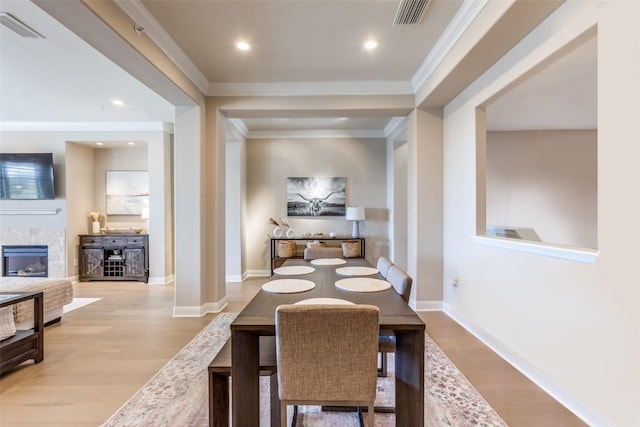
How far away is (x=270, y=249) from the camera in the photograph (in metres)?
5.85

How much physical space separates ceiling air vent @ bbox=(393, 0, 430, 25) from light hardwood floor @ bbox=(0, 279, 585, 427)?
283cm

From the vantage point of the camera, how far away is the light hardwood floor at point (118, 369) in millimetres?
1852

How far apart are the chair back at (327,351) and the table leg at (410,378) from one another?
25 cm

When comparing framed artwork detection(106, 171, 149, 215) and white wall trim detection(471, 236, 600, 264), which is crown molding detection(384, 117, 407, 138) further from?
framed artwork detection(106, 171, 149, 215)

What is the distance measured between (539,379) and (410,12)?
2909 millimetres

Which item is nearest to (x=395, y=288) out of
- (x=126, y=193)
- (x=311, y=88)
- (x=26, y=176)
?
(x=311, y=88)

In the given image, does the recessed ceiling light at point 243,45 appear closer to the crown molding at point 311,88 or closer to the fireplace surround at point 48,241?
the crown molding at point 311,88

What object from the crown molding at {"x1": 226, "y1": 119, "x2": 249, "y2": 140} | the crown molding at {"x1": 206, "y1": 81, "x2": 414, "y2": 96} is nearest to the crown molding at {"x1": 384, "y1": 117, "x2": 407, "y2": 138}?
the crown molding at {"x1": 206, "y1": 81, "x2": 414, "y2": 96}

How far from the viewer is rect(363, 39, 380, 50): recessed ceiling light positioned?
280 centimetres

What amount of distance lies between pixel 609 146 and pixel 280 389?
2.11 m

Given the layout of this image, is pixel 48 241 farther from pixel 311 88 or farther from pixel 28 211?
pixel 311 88

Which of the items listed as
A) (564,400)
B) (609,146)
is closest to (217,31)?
(609,146)

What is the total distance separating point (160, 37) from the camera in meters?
2.65

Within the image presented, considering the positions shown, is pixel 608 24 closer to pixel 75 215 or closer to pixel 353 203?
pixel 353 203
